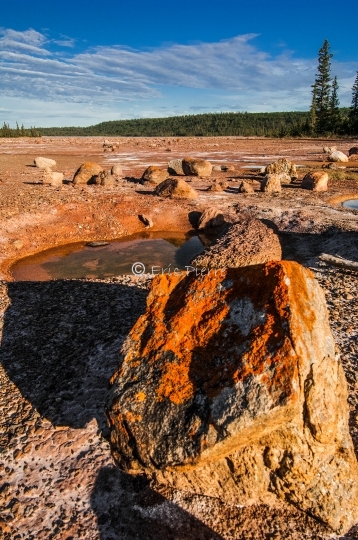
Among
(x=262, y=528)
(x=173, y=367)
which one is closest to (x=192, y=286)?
(x=173, y=367)

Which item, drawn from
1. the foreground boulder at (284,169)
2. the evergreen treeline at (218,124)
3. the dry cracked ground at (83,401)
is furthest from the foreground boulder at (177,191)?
the evergreen treeline at (218,124)

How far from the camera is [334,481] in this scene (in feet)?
14.3

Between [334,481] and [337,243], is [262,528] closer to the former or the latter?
[334,481]

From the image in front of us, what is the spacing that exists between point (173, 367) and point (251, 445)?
125 centimetres

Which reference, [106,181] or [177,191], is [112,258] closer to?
[177,191]

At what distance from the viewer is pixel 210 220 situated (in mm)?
17656

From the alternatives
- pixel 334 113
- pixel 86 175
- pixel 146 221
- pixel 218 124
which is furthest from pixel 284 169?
pixel 218 124

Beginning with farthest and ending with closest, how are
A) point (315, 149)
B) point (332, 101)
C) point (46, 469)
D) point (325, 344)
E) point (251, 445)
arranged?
point (332, 101)
point (315, 149)
point (46, 469)
point (325, 344)
point (251, 445)

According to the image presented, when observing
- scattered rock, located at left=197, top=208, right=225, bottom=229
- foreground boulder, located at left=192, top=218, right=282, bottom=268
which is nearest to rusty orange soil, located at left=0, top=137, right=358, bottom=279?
scattered rock, located at left=197, top=208, right=225, bottom=229

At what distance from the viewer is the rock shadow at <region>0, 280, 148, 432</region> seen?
20.6ft

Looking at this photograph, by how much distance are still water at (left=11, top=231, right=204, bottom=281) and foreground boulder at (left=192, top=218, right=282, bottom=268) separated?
1356 millimetres

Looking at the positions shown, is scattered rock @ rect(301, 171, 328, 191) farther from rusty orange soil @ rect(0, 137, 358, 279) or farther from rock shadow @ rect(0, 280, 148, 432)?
rock shadow @ rect(0, 280, 148, 432)

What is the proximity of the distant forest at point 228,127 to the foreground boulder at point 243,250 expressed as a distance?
60.2m

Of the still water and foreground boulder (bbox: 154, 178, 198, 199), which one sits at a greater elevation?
foreground boulder (bbox: 154, 178, 198, 199)
